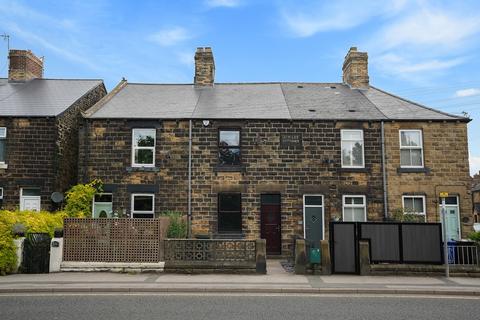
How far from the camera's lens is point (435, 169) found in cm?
2073

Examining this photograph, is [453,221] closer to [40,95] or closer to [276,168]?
[276,168]

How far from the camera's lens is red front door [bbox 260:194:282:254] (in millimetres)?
20469

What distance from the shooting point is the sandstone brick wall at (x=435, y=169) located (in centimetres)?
2044

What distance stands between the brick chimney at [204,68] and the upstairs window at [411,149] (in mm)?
→ 10937

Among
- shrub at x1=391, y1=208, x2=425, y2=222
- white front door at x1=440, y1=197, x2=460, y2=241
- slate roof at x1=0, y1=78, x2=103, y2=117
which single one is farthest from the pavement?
slate roof at x1=0, y1=78, x2=103, y2=117

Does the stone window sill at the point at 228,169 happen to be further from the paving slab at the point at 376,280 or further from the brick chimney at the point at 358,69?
the brick chimney at the point at 358,69

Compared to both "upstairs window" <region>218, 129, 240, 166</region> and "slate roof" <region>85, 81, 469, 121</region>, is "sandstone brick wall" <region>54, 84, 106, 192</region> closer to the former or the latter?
"slate roof" <region>85, 81, 469, 121</region>

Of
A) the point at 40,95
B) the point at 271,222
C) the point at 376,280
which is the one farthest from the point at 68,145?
the point at 376,280

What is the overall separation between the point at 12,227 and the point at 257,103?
12938 mm

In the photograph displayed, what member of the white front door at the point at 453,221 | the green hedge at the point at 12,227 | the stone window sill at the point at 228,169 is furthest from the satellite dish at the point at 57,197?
the white front door at the point at 453,221

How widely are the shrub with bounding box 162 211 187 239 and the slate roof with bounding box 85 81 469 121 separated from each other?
4.52 m

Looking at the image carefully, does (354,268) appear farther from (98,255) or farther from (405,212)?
(98,255)

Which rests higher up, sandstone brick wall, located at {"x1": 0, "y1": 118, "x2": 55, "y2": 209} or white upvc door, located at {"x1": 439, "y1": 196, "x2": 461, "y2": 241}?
sandstone brick wall, located at {"x1": 0, "y1": 118, "x2": 55, "y2": 209}

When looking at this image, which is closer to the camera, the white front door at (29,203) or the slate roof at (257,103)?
the white front door at (29,203)
